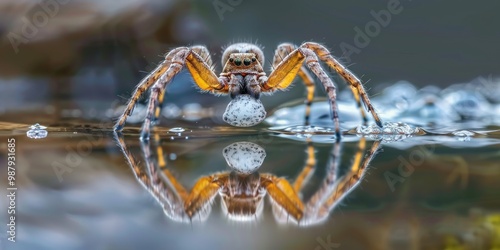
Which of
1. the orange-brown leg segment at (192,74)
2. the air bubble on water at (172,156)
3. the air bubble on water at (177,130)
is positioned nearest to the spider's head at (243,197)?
the air bubble on water at (172,156)

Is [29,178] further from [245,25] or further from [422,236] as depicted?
[245,25]


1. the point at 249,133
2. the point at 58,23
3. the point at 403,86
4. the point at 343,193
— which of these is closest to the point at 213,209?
the point at 343,193

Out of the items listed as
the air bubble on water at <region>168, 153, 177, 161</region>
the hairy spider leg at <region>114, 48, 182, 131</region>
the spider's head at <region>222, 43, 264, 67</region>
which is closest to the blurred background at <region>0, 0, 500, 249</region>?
the air bubble on water at <region>168, 153, 177, 161</region>

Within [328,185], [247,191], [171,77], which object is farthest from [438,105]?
[247,191]

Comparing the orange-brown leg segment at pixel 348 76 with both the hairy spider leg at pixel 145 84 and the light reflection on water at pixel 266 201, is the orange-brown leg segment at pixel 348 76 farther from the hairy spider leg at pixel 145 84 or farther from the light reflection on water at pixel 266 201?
the hairy spider leg at pixel 145 84

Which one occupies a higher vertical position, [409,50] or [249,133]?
[409,50]

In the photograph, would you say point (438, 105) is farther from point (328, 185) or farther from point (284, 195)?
point (284, 195)
